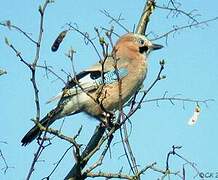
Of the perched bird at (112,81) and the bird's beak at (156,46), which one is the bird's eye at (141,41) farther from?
the bird's beak at (156,46)

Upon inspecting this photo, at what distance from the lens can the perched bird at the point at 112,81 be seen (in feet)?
17.2

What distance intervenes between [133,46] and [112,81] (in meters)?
0.97

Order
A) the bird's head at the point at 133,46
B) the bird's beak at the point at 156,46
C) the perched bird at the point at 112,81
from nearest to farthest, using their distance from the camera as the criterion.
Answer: the perched bird at the point at 112,81, the bird's beak at the point at 156,46, the bird's head at the point at 133,46

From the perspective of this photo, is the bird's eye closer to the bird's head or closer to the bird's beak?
the bird's head

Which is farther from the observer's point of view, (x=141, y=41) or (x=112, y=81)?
(x=141, y=41)

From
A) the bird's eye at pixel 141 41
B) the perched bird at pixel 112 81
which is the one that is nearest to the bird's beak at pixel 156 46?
the perched bird at pixel 112 81

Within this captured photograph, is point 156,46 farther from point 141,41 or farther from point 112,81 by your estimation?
point 112,81

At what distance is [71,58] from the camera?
375cm

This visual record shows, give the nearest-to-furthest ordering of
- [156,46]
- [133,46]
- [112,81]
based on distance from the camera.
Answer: [112,81] → [156,46] → [133,46]

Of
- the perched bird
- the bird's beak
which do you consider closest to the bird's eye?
the perched bird

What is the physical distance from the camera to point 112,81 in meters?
5.57

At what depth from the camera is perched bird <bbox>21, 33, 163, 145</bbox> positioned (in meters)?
5.25

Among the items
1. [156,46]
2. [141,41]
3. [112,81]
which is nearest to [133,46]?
[141,41]

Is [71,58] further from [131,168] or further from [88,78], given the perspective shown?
[88,78]
